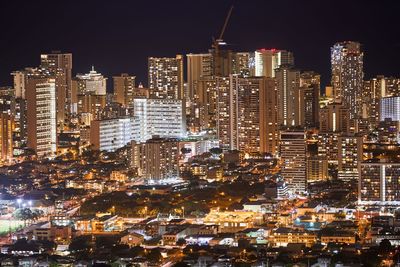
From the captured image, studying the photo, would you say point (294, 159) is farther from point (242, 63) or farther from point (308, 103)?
point (242, 63)

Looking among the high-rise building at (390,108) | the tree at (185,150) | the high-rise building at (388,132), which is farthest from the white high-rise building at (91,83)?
the high-rise building at (388,132)

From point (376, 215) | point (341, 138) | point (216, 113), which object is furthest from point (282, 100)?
point (376, 215)

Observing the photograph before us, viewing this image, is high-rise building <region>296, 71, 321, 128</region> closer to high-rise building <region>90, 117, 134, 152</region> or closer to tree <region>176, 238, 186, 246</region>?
high-rise building <region>90, 117, 134, 152</region>

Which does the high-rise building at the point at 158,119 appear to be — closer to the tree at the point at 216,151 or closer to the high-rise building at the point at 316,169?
the tree at the point at 216,151

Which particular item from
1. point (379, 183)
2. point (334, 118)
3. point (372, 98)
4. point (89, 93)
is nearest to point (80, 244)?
point (379, 183)

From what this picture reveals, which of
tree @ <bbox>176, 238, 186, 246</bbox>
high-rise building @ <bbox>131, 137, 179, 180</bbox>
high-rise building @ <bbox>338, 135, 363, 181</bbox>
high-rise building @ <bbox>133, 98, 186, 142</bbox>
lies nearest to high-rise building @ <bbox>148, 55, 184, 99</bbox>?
high-rise building @ <bbox>133, 98, 186, 142</bbox>
